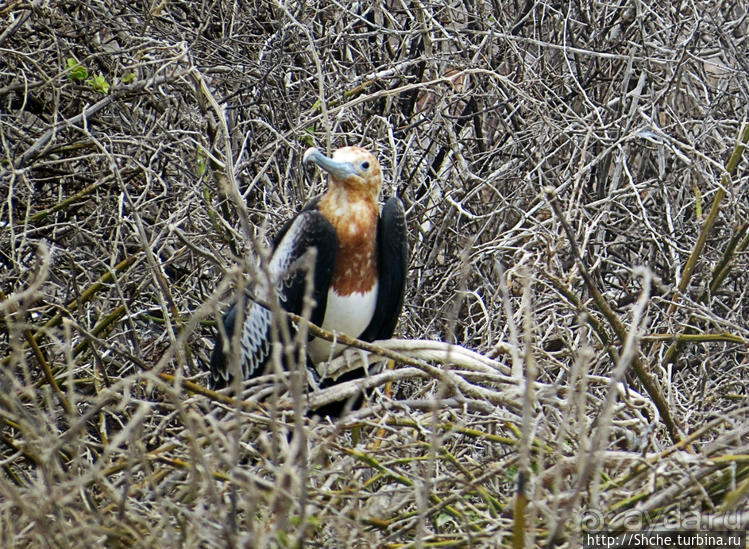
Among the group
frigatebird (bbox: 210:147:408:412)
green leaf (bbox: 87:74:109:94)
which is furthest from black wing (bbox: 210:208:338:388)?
green leaf (bbox: 87:74:109:94)

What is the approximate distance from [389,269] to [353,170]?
273mm

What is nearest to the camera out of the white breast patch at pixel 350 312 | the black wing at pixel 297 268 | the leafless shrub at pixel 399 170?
the leafless shrub at pixel 399 170

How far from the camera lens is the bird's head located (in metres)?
2.55

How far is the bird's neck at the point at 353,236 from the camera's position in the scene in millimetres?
2625

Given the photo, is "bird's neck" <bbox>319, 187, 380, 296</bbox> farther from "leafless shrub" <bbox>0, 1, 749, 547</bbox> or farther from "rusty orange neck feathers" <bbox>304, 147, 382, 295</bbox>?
"leafless shrub" <bbox>0, 1, 749, 547</bbox>

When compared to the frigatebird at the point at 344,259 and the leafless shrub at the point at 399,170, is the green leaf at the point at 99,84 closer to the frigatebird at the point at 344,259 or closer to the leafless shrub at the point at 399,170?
the leafless shrub at the point at 399,170

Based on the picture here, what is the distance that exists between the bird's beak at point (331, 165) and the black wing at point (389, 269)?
0.44 feet

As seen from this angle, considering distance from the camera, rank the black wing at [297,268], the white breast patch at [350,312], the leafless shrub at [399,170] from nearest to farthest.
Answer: the leafless shrub at [399,170]
the black wing at [297,268]
the white breast patch at [350,312]

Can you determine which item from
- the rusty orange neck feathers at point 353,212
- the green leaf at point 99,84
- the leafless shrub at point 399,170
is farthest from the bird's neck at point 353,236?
the green leaf at point 99,84

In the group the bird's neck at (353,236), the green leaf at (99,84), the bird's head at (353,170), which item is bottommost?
the bird's neck at (353,236)

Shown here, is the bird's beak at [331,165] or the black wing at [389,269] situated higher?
the bird's beak at [331,165]

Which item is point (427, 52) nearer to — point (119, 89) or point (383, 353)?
point (119, 89)

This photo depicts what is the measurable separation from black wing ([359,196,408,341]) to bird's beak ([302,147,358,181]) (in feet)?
Result: 0.44

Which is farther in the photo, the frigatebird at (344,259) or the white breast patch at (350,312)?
the white breast patch at (350,312)
